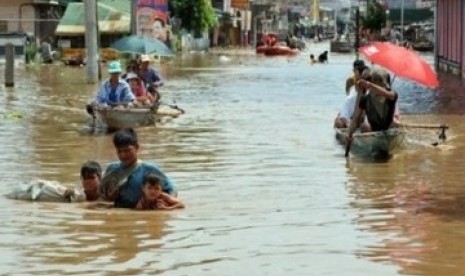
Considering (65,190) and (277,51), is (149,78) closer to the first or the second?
(65,190)

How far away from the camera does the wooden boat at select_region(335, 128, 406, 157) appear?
15.1m

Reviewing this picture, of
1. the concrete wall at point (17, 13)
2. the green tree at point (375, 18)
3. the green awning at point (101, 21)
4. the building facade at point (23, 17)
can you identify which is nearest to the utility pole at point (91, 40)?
the building facade at point (23, 17)

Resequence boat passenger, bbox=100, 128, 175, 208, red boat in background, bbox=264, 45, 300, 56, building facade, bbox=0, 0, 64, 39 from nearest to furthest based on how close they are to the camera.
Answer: boat passenger, bbox=100, 128, 175, 208 < building facade, bbox=0, 0, 64, 39 < red boat in background, bbox=264, 45, 300, 56

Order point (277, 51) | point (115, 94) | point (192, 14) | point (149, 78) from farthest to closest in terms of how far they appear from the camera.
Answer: point (192, 14) < point (277, 51) < point (149, 78) < point (115, 94)

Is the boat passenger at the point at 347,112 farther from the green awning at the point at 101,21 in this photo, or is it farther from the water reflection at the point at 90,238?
the green awning at the point at 101,21

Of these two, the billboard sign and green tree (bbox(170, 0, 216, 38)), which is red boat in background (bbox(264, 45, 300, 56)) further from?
the billboard sign

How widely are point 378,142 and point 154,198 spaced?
5.42 m

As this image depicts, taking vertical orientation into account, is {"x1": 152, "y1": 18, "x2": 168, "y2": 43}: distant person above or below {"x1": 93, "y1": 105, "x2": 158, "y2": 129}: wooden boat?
above

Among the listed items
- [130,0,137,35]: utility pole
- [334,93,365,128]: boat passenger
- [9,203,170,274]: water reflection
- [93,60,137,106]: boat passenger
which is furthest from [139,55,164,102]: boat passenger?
[130,0,137,35]: utility pole

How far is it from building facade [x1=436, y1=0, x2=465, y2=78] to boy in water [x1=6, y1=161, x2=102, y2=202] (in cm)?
2802

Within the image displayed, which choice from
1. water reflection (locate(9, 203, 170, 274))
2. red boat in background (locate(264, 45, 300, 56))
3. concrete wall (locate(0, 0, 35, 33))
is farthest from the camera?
red boat in background (locate(264, 45, 300, 56))

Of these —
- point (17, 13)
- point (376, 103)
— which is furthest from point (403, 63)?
point (17, 13)

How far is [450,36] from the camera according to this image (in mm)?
43656

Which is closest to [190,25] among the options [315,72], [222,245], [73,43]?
[73,43]
